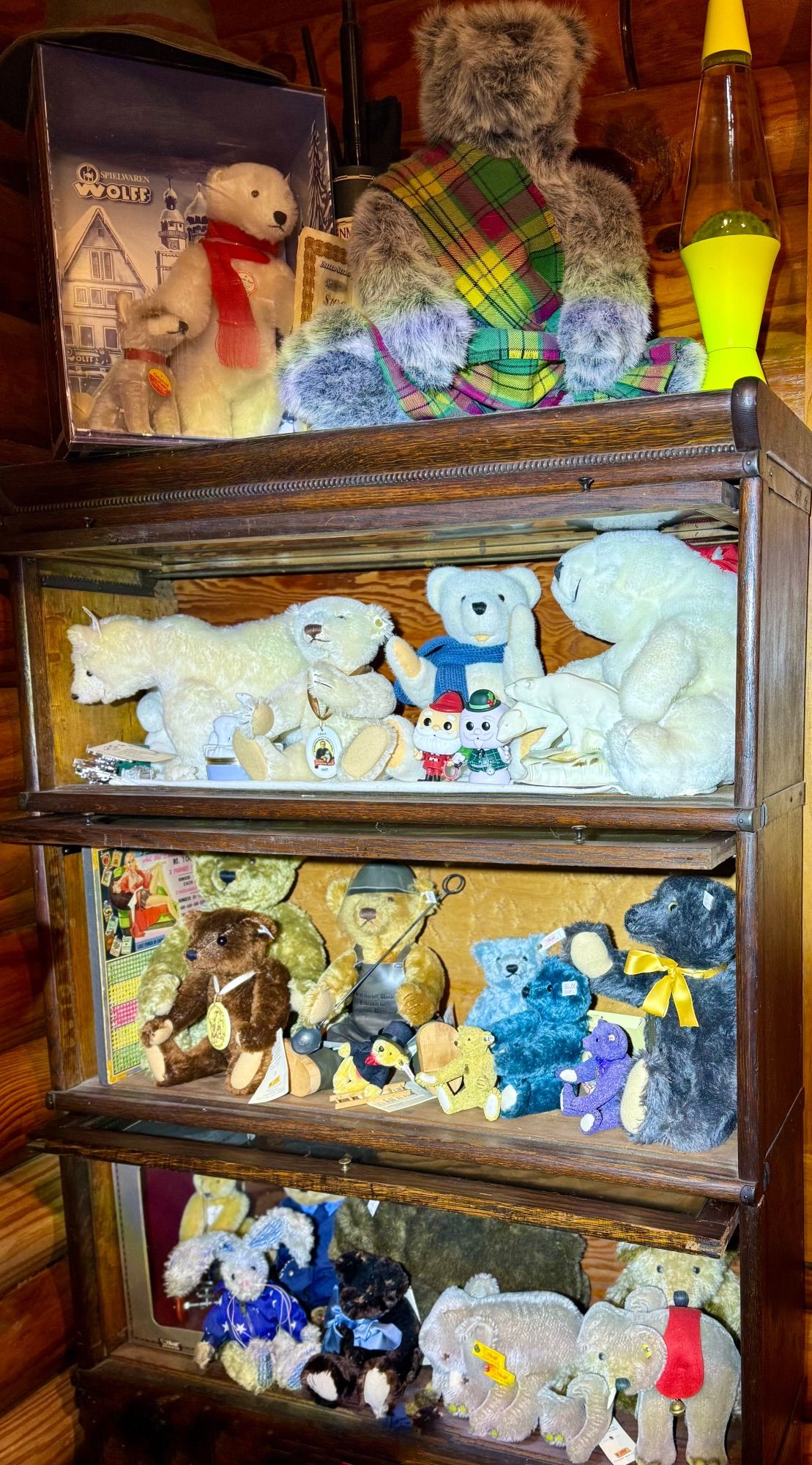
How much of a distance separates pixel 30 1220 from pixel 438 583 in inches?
41.4

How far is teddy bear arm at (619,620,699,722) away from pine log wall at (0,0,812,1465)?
1.05 ft

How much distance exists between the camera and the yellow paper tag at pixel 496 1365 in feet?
4.06

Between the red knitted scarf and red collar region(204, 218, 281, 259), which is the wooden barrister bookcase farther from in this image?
red collar region(204, 218, 281, 259)

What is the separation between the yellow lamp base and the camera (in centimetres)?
105

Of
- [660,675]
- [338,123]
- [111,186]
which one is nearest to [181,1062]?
[660,675]

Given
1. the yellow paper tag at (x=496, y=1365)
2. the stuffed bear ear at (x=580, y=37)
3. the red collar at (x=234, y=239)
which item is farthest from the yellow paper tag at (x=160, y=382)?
the yellow paper tag at (x=496, y=1365)

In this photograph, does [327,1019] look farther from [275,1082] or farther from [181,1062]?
[181,1062]

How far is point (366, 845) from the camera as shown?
113 cm

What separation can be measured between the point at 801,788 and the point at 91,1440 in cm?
130

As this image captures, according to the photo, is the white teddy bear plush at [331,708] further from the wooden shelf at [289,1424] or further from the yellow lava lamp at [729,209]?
the wooden shelf at [289,1424]

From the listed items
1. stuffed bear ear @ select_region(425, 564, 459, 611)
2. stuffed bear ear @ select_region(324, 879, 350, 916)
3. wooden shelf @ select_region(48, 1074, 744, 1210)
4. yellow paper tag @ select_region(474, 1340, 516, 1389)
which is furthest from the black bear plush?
stuffed bear ear @ select_region(425, 564, 459, 611)

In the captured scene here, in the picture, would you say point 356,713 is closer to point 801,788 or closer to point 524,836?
point 524,836

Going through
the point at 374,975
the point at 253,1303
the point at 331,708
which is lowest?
the point at 253,1303

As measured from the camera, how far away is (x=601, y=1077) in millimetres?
1149
